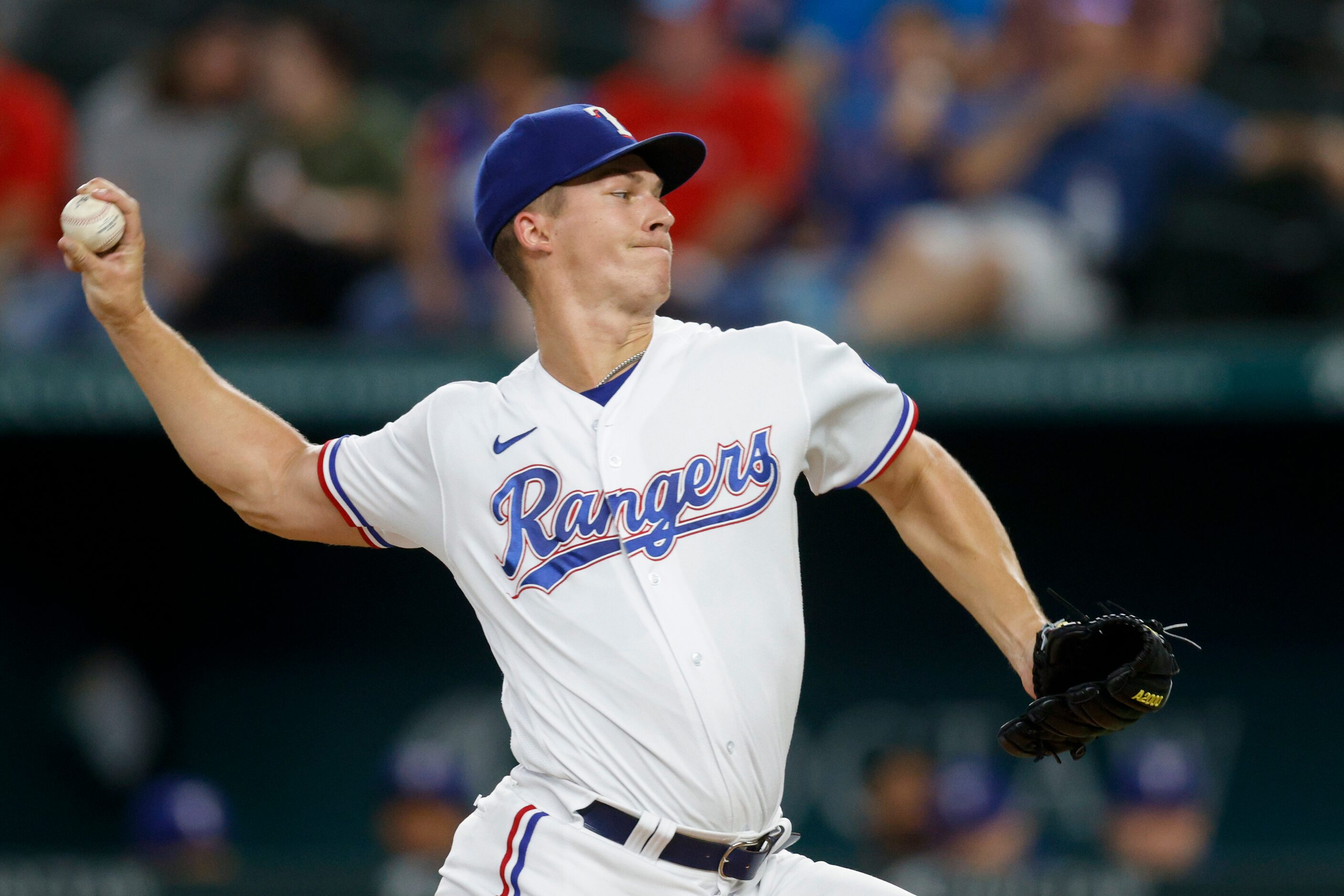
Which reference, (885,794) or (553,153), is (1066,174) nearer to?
(885,794)

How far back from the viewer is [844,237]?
6.48m

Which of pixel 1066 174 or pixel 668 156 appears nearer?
pixel 668 156

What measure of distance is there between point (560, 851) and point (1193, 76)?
15.5 feet

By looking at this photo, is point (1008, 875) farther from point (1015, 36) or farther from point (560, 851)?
point (1015, 36)

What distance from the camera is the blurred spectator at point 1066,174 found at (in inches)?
234

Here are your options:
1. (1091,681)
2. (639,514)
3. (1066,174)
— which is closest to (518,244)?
(639,514)

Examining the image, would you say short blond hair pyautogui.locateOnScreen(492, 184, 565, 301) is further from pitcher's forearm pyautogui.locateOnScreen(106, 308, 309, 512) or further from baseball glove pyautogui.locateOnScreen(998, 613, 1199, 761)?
baseball glove pyautogui.locateOnScreen(998, 613, 1199, 761)

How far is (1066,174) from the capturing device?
616 centimetres

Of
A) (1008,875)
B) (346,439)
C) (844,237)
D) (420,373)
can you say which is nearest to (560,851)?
(346,439)

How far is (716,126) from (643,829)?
424cm

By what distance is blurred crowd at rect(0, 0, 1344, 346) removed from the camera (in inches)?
239

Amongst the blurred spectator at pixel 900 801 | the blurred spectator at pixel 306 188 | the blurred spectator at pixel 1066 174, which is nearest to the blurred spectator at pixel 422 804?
the blurred spectator at pixel 900 801

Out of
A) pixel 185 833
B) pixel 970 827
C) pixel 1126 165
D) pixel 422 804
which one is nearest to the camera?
pixel 970 827

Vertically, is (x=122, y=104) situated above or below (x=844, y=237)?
above
